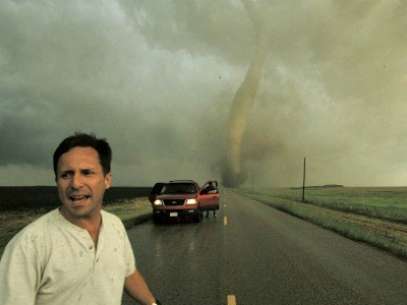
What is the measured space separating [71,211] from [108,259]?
332 mm

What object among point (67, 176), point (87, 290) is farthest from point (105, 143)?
point (87, 290)

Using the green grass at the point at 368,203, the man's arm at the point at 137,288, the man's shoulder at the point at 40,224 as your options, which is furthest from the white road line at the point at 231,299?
the green grass at the point at 368,203

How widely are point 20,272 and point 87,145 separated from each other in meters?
0.68

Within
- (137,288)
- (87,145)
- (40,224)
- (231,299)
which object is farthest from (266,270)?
(40,224)

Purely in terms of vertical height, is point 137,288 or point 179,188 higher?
point 179,188

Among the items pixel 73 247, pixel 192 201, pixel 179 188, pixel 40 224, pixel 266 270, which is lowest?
pixel 266 270

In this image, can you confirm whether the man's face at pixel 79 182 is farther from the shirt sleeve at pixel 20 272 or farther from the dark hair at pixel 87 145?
the shirt sleeve at pixel 20 272

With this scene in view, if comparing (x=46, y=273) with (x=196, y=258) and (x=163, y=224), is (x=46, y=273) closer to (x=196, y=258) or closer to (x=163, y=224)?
(x=196, y=258)

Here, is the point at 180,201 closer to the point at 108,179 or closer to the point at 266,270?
the point at 266,270

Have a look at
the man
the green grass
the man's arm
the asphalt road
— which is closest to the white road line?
the asphalt road

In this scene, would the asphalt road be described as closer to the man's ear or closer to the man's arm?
the man's arm

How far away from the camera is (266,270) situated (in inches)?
389

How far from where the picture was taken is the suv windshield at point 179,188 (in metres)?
22.1

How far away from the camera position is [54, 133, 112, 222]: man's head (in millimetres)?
2180
